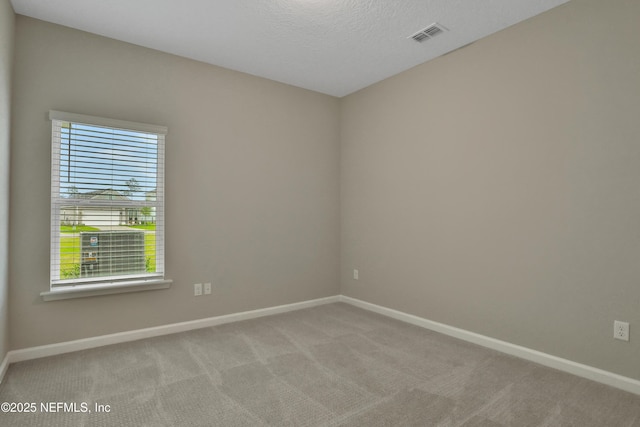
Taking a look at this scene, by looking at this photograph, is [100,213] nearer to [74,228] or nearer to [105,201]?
[105,201]

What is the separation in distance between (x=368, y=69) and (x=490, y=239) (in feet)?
7.24

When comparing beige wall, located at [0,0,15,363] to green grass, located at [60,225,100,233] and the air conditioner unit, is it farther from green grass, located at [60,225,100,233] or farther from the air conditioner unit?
the air conditioner unit

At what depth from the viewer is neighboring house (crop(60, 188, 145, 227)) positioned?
2.89 meters

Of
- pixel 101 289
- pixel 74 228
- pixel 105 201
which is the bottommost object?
pixel 101 289

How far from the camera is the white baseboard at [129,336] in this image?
267cm

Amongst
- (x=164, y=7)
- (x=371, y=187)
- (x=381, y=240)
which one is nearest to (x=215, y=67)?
(x=164, y=7)

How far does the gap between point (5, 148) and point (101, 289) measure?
131 centimetres

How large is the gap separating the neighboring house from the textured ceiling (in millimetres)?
1444

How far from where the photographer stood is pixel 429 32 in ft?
9.68

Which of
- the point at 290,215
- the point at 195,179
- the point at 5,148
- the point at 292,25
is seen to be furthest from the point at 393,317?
the point at 5,148

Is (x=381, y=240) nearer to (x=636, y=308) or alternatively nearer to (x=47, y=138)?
(x=636, y=308)

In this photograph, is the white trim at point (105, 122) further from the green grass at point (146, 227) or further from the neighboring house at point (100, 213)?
the green grass at point (146, 227)

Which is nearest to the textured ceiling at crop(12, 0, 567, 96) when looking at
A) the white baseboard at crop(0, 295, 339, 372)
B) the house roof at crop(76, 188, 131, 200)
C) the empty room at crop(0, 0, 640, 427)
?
the empty room at crop(0, 0, 640, 427)

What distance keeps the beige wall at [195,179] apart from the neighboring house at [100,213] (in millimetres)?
181
